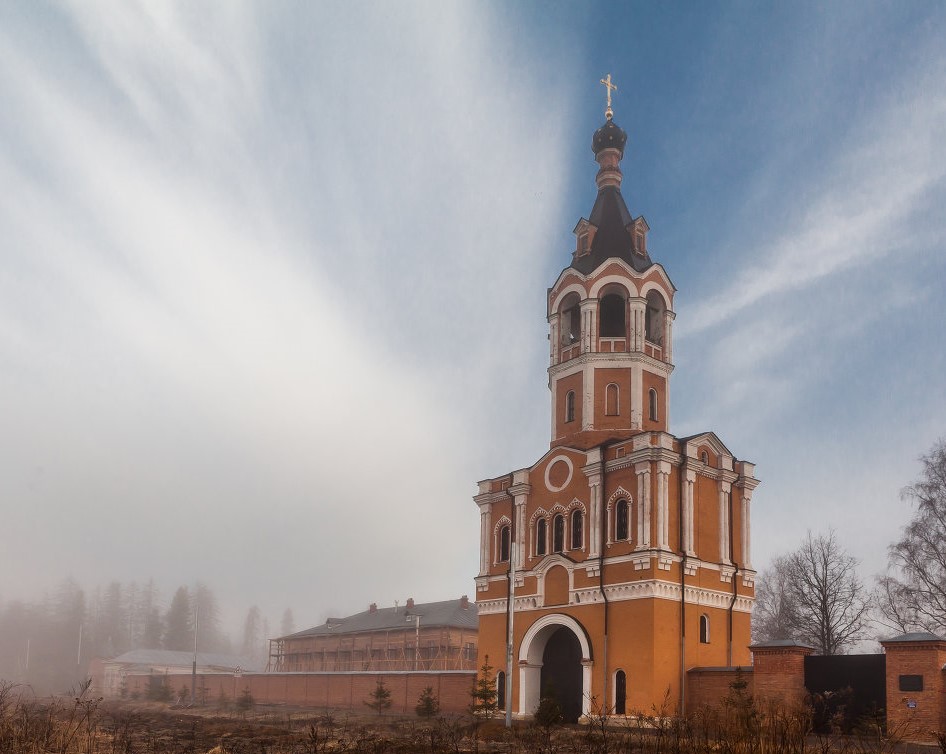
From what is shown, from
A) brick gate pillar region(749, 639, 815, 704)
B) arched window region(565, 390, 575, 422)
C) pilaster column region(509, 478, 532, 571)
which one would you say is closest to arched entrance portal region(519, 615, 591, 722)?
pilaster column region(509, 478, 532, 571)

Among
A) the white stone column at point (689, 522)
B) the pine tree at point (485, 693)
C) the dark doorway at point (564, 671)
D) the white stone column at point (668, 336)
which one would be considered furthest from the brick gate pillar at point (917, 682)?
the white stone column at point (668, 336)

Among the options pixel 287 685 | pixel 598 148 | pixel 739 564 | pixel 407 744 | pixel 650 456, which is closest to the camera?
pixel 407 744

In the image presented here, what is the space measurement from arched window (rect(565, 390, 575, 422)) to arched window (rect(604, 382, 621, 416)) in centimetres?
131

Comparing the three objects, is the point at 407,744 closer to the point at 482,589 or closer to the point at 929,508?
the point at 482,589

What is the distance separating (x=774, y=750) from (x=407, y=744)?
1012cm

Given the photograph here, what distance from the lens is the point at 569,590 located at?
100ft

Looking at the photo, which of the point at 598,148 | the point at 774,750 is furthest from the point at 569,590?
the point at 774,750

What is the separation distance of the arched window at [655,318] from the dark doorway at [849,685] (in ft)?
45.8

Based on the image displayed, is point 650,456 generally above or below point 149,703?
above

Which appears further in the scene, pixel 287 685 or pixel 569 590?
pixel 287 685

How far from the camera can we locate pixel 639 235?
35.5 m

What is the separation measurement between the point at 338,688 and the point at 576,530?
16.5 meters

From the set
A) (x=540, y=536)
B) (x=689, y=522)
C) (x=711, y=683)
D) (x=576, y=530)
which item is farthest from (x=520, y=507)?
(x=711, y=683)

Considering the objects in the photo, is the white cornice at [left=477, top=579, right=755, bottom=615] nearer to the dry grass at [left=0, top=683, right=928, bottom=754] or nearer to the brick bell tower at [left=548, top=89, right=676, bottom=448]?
the dry grass at [left=0, top=683, right=928, bottom=754]
